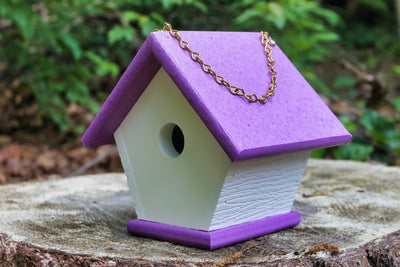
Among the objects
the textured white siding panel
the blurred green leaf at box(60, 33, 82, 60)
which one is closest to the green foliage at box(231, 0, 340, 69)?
the blurred green leaf at box(60, 33, 82, 60)

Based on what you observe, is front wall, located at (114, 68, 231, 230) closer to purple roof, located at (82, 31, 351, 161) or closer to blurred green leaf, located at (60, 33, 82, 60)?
purple roof, located at (82, 31, 351, 161)

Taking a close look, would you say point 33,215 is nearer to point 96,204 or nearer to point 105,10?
point 96,204

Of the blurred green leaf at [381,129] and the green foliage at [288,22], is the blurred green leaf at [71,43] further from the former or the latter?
the blurred green leaf at [381,129]

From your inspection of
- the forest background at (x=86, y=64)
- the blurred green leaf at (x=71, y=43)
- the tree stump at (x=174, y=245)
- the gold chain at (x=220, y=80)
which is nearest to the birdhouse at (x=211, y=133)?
the gold chain at (x=220, y=80)

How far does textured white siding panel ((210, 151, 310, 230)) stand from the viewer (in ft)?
6.13

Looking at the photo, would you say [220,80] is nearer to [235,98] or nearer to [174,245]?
[235,98]

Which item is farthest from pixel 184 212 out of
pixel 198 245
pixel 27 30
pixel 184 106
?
pixel 27 30

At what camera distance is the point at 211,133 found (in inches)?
68.6

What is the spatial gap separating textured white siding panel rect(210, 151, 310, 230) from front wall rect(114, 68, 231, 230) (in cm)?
5

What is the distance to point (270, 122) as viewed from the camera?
71.6 inches

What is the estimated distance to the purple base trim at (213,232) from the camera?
1836 mm

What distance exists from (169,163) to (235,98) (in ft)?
1.27

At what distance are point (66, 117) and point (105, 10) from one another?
1.12 m

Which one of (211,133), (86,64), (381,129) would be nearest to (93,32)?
(86,64)
